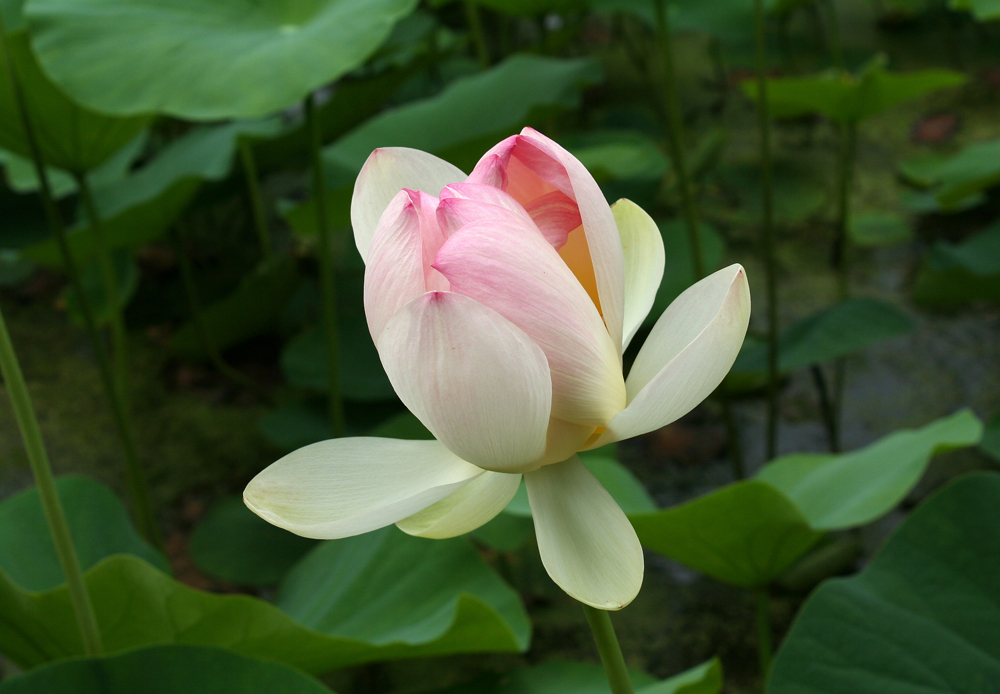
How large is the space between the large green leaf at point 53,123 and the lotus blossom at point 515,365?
85cm

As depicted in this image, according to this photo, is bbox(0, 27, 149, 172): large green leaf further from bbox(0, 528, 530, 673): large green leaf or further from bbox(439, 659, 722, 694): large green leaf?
bbox(439, 659, 722, 694): large green leaf

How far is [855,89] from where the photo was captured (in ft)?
4.03

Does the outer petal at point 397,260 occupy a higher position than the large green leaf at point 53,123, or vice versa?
the outer petal at point 397,260

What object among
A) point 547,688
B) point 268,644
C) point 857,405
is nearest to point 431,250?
point 268,644

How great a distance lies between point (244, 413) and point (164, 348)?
0.32 m

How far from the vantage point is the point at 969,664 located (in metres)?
0.48

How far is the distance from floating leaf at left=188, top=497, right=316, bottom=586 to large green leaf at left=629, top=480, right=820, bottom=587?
2.07ft

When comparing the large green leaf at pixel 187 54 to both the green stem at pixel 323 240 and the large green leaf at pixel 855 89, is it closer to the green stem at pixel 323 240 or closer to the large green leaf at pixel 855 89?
the green stem at pixel 323 240

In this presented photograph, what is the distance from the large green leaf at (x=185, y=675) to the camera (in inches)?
16.9

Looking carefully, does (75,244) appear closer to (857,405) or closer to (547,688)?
(547,688)

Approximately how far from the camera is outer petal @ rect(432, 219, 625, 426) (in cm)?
21

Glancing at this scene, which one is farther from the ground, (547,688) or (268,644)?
(268,644)

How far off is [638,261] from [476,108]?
3.90 ft

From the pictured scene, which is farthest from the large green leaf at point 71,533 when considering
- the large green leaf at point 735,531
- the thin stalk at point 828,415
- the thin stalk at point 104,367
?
the thin stalk at point 828,415
